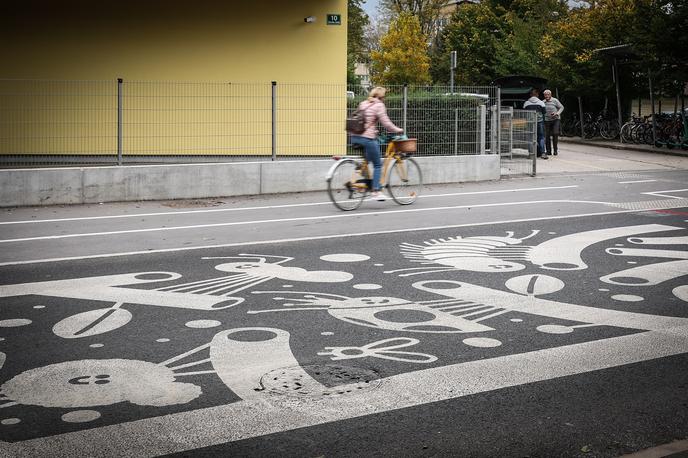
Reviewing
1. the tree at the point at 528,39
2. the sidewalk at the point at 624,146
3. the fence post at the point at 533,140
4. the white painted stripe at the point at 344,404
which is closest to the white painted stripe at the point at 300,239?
the white painted stripe at the point at 344,404

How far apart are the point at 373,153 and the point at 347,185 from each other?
68 centimetres

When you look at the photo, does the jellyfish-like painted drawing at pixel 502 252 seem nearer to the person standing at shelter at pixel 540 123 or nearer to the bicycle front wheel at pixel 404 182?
the bicycle front wheel at pixel 404 182

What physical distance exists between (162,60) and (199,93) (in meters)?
2.37

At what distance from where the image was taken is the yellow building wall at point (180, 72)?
16359 millimetres

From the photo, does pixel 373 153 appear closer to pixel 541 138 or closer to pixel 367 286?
pixel 367 286

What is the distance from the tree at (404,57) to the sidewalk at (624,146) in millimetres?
18310

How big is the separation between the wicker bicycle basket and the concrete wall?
2361 mm

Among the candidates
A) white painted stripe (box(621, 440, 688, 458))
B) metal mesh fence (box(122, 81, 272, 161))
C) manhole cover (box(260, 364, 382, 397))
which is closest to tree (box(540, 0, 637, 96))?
metal mesh fence (box(122, 81, 272, 161))

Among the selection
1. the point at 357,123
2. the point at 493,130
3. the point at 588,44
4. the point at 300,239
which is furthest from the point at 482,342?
the point at 588,44

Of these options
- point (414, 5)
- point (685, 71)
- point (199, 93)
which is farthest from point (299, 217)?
point (414, 5)

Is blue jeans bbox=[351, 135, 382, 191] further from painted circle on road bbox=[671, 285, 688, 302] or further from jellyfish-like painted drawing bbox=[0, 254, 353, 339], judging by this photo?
painted circle on road bbox=[671, 285, 688, 302]

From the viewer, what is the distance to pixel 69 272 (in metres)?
8.54

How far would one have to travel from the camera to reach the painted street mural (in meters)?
4.91

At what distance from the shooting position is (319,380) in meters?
5.14
